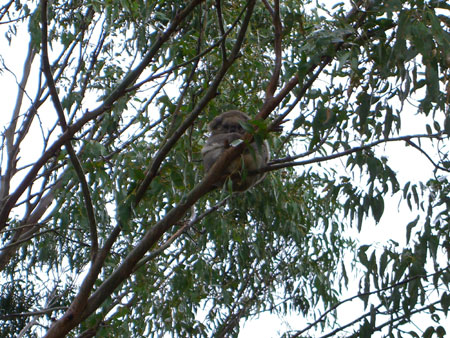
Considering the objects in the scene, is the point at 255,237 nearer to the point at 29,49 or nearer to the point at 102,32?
the point at 102,32

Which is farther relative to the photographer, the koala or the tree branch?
the koala

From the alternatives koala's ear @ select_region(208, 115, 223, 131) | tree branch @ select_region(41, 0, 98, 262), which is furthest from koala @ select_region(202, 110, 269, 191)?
tree branch @ select_region(41, 0, 98, 262)

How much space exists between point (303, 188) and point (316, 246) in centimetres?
69

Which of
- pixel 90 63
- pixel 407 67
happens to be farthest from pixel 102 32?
pixel 407 67

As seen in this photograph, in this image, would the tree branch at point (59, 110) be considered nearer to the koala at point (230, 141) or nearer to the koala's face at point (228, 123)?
the koala at point (230, 141)

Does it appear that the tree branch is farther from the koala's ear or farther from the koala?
the koala's ear

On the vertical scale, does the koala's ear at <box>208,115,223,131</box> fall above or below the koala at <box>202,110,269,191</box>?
above

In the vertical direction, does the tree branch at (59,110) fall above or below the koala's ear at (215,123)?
below

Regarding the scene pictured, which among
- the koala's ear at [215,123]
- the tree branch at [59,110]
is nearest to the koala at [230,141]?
the koala's ear at [215,123]

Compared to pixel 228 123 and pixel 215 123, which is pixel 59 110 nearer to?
pixel 228 123

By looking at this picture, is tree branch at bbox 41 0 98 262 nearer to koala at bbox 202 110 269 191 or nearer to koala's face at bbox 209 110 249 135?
koala at bbox 202 110 269 191

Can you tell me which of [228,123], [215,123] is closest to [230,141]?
[228,123]

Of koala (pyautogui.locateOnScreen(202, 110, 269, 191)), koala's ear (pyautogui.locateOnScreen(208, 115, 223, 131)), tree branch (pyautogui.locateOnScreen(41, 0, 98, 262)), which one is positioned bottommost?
tree branch (pyautogui.locateOnScreen(41, 0, 98, 262))

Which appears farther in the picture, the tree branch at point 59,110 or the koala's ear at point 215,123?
the koala's ear at point 215,123
